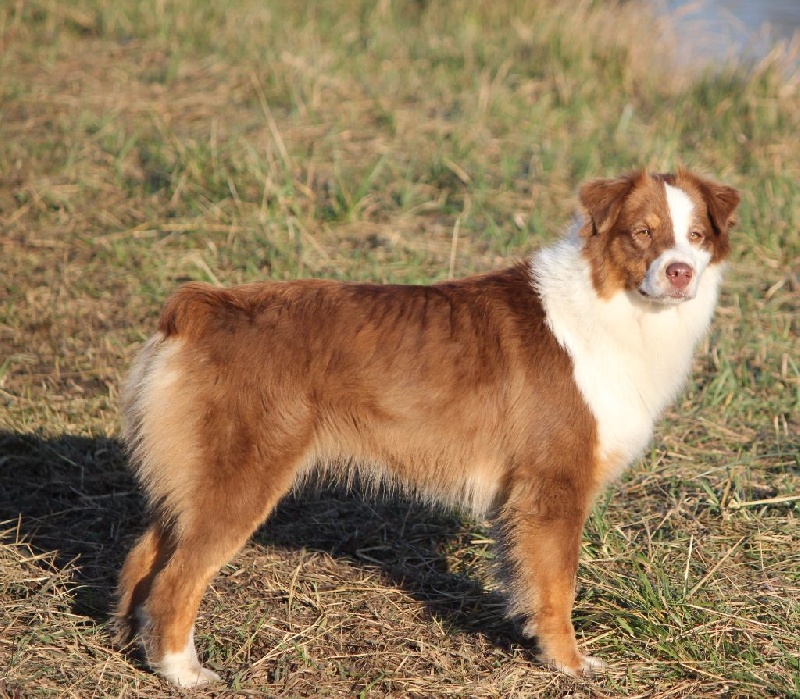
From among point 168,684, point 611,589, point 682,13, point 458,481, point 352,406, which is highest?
point 682,13

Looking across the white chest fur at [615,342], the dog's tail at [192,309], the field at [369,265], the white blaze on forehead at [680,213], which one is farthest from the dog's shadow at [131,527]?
the white blaze on forehead at [680,213]

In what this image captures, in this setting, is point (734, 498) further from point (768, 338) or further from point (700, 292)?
point (768, 338)

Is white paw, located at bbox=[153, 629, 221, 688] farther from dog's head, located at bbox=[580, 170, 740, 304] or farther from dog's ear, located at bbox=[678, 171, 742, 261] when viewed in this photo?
dog's ear, located at bbox=[678, 171, 742, 261]

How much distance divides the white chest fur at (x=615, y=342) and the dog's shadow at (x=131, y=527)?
0.96m

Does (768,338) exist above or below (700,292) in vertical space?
below

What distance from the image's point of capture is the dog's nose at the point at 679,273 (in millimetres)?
3631

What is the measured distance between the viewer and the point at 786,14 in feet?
46.9

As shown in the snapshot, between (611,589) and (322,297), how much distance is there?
1.65 meters

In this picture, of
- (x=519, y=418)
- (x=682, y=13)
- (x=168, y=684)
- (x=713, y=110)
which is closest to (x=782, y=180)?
(x=713, y=110)

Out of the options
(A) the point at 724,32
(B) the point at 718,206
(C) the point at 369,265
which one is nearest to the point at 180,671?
(B) the point at 718,206

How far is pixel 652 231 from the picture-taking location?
3754 mm

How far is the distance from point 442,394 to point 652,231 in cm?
98

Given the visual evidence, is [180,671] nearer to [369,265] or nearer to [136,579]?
[136,579]

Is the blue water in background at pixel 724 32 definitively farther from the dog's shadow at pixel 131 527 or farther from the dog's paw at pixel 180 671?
the dog's paw at pixel 180 671
